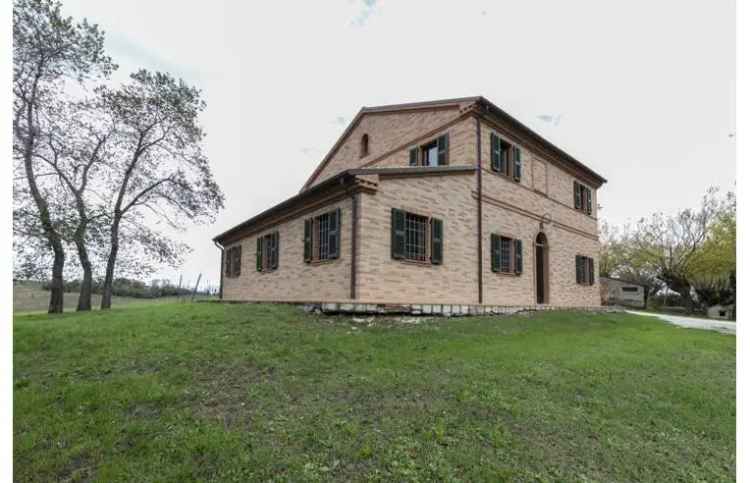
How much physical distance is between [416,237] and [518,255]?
494 centimetres

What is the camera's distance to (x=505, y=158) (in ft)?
43.0

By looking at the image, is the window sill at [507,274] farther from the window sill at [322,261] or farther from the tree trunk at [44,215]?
the tree trunk at [44,215]

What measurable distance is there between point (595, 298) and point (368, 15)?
50.0ft

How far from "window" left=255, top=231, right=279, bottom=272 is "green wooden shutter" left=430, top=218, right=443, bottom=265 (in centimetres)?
571

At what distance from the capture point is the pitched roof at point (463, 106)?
11.8 meters

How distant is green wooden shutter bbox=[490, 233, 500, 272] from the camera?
38.4 feet

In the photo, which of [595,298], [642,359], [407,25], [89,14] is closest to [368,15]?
[407,25]

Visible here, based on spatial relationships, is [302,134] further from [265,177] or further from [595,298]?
[595,298]

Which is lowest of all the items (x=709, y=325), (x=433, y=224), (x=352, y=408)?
(x=709, y=325)

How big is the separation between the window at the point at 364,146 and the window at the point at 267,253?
555 cm

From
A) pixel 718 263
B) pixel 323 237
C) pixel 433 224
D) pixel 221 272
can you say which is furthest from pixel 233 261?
pixel 718 263

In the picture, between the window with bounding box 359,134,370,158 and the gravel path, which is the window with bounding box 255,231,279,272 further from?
the gravel path

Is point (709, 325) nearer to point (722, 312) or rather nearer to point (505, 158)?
point (505, 158)

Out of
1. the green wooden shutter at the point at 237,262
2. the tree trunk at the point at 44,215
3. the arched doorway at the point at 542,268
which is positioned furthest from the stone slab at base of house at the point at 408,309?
the tree trunk at the point at 44,215
